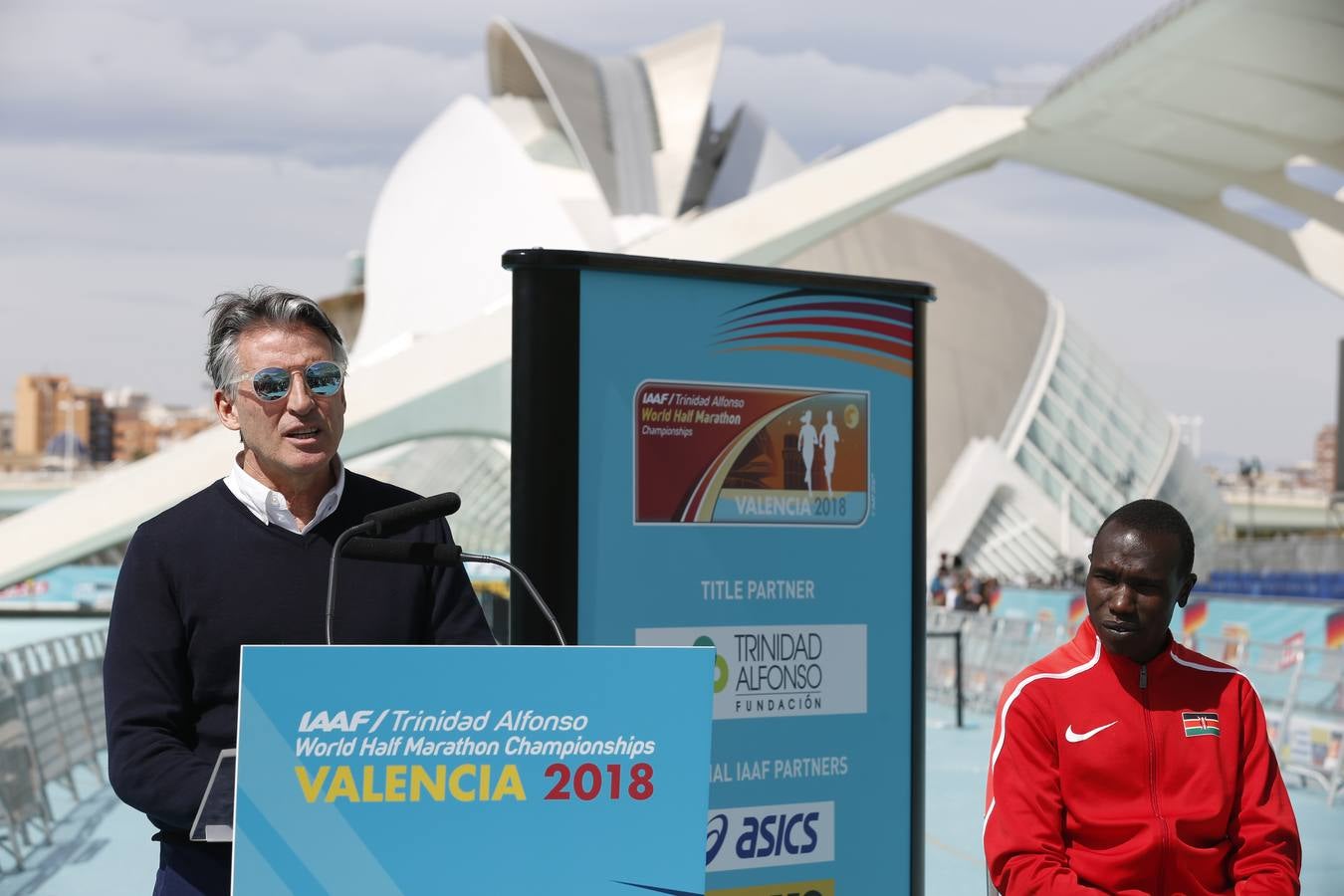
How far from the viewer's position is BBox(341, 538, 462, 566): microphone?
7.52ft

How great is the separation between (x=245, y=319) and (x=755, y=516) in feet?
5.01

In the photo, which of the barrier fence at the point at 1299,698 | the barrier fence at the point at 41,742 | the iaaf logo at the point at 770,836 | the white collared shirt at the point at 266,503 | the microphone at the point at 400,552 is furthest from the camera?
the barrier fence at the point at 1299,698

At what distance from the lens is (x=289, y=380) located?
2354mm

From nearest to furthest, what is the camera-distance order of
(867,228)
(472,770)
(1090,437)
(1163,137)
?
1. (472,770)
2. (1163,137)
3. (1090,437)
4. (867,228)

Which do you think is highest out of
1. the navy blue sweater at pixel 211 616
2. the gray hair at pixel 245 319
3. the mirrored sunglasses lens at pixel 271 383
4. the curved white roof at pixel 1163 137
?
the curved white roof at pixel 1163 137

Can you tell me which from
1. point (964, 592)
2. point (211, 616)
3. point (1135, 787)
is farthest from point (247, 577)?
point (964, 592)

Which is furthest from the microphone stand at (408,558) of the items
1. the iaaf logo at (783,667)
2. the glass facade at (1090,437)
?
the glass facade at (1090,437)

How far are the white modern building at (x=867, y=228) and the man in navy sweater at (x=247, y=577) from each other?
18.7 metres

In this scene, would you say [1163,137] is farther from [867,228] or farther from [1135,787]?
[1135,787]

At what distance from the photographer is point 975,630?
601 inches

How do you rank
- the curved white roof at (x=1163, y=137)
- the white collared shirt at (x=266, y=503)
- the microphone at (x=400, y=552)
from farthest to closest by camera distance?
the curved white roof at (x=1163, y=137) → the white collared shirt at (x=266, y=503) → the microphone at (x=400, y=552)

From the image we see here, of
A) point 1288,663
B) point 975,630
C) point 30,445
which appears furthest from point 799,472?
point 30,445

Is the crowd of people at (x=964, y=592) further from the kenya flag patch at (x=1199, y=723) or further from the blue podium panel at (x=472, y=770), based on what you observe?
the blue podium panel at (x=472, y=770)

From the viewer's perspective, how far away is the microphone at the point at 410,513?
231 cm
